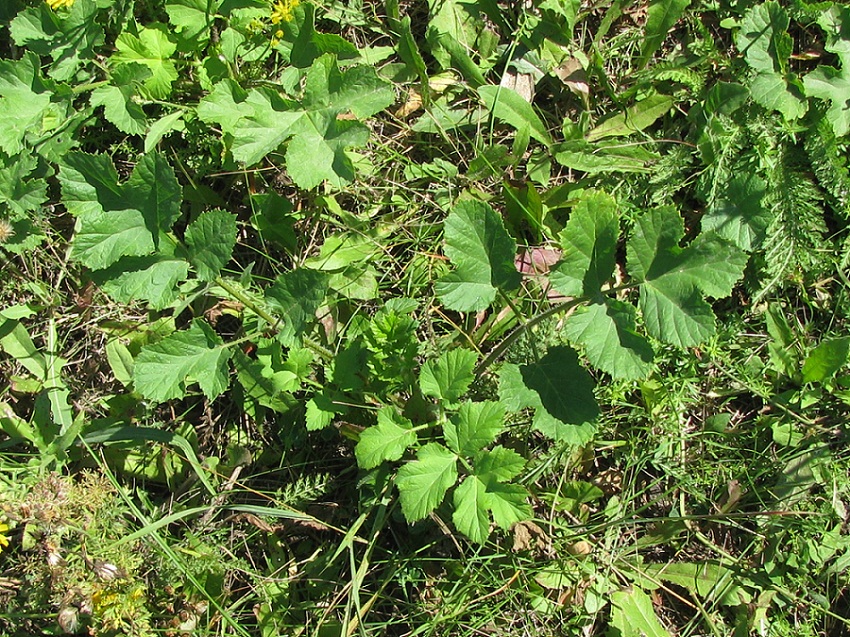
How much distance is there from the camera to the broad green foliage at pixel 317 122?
256 centimetres

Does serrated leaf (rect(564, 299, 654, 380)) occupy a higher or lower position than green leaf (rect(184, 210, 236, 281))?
lower

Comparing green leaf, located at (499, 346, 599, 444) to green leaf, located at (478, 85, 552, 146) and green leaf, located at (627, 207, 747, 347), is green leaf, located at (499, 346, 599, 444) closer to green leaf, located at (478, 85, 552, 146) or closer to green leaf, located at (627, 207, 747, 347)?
green leaf, located at (627, 207, 747, 347)

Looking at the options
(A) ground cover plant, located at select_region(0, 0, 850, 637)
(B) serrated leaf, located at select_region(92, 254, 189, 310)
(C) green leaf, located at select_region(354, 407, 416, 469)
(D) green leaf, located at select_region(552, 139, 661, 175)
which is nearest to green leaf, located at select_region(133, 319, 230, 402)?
(B) serrated leaf, located at select_region(92, 254, 189, 310)

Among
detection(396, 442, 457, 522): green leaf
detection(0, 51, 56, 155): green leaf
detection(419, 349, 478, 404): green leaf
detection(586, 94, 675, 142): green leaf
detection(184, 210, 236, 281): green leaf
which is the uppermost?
detection(0, 51, 56, 155): green leaf

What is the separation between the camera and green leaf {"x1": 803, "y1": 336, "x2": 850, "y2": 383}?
290cm

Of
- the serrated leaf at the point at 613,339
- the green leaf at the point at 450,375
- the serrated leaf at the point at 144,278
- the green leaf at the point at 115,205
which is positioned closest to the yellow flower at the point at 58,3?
the green leaf at the point at 115,205

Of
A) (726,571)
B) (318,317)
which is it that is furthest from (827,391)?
(318,317)

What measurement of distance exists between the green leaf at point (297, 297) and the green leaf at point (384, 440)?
1.31 feet

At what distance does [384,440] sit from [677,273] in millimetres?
1052

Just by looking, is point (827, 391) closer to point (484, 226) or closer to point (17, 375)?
point (484, 226)

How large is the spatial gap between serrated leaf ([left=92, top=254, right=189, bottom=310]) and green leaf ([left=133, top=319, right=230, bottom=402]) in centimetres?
13

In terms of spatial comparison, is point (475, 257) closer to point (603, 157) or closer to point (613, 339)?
point (613, 339)

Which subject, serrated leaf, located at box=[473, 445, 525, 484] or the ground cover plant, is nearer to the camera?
serrated leaf, located at box=[473, 445, 525, 484]

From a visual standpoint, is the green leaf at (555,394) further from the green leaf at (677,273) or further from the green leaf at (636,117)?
the green leaf at (636,117)
